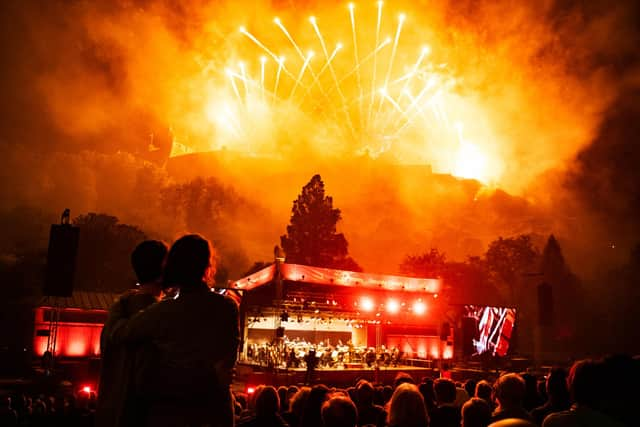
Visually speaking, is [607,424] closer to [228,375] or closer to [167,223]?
[228,375]

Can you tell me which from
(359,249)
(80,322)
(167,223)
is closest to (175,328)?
(80,322)

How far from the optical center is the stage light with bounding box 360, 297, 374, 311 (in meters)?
21.8

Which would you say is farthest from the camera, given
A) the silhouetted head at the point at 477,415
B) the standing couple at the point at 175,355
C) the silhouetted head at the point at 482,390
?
the silhouetted head at the point at 482,390

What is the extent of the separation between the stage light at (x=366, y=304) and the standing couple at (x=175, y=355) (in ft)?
65.6

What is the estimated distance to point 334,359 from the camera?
21312 mm

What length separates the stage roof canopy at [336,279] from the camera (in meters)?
20.0

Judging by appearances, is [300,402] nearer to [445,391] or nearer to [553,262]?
[445,391]

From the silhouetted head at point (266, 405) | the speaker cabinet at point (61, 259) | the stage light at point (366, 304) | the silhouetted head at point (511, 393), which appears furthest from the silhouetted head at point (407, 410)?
the stage light at point (366, 304)

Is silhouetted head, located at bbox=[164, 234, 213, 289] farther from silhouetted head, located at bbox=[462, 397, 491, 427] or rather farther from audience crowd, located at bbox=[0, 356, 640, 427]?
silhouetted head, located at bbox=[462, 397, 491, 427]

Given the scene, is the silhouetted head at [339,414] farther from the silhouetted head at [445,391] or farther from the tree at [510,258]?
the tree at [510,258]

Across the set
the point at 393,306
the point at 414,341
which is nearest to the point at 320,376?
the point at 393,306

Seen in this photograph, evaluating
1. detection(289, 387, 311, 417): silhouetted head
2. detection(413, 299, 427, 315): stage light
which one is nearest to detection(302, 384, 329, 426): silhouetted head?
detection(289, 387, 311, 417): silhouetted head

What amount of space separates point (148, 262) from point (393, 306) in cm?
2107

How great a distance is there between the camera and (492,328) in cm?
2617
